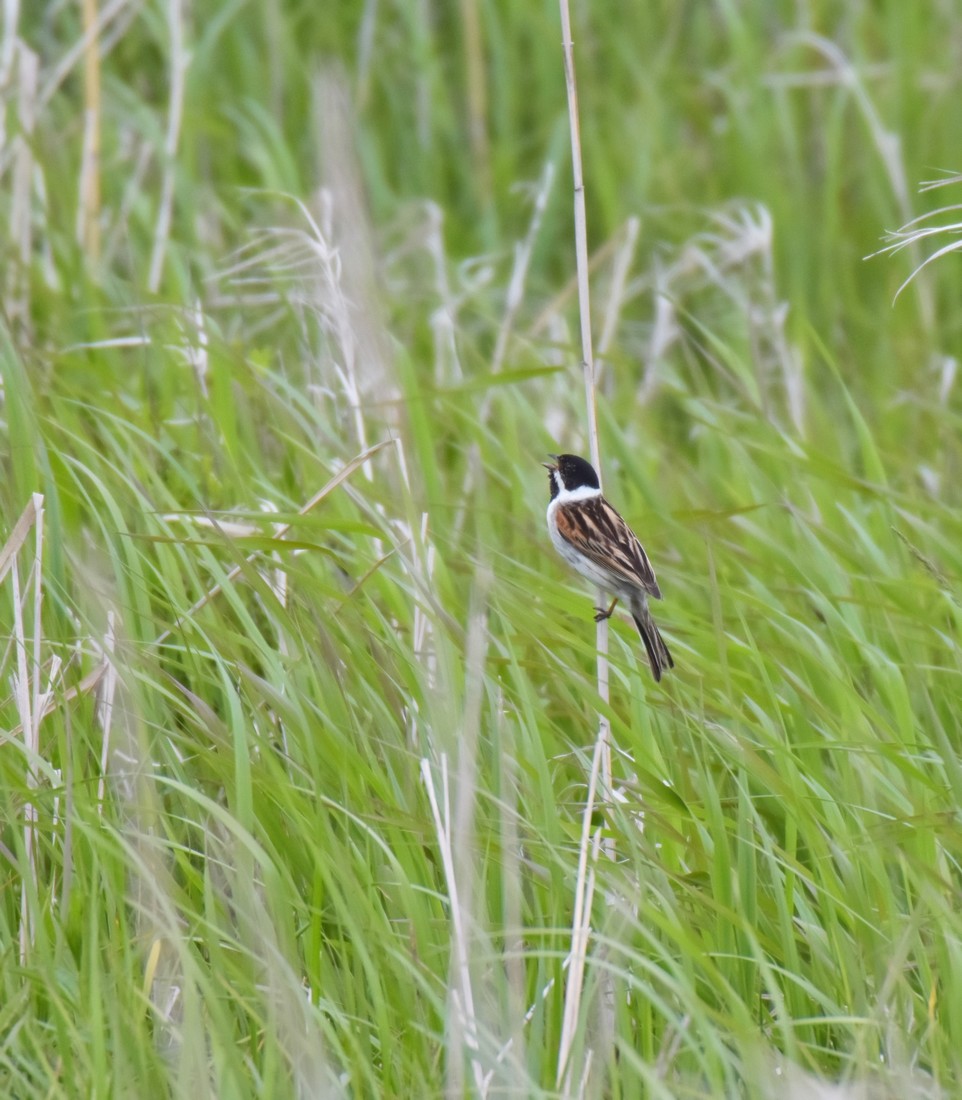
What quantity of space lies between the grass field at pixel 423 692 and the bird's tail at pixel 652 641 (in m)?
0.08

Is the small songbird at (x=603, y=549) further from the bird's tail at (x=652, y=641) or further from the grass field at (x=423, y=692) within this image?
the grass field at (x=423, y=692)

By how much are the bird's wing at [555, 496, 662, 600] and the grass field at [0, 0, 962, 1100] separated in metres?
0.14

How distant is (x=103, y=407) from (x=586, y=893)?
218 cm

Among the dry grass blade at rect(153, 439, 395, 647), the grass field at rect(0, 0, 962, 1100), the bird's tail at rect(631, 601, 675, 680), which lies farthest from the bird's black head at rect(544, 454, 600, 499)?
the dry grass blade at rect(153, 439, 395, 647)

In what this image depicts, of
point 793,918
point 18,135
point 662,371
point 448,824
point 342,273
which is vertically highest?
point 18,135

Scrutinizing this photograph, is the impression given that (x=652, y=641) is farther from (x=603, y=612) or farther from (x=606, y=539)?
(x=606, y=539)

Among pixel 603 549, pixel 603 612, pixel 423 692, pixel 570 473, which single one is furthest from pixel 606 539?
pixel 423 692

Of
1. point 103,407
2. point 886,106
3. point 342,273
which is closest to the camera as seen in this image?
point 342,273

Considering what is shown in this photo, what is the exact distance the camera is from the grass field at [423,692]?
2646mm

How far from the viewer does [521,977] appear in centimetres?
256

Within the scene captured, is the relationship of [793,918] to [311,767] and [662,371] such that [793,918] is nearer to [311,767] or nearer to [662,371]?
[311,767]

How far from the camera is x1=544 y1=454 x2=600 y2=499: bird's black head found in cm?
374

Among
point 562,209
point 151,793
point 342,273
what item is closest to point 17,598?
point 151,793

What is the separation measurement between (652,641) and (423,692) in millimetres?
698
